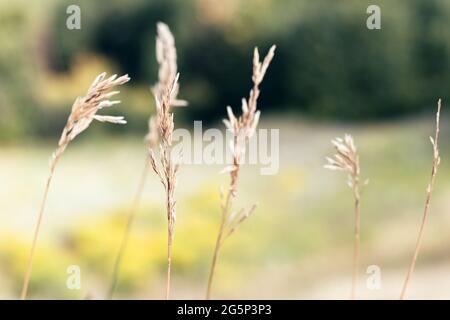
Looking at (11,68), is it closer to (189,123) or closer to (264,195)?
(189,123)

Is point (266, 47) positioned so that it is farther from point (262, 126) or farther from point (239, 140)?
point (239, 140)

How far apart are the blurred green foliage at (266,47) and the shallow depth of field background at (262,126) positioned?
1 cm

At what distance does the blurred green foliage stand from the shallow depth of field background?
0.04 ft

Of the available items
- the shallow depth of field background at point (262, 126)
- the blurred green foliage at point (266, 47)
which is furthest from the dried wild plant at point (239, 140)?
the blurred green foliage at point (266, 47)

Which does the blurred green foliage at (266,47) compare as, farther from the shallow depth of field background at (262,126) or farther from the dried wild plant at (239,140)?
the dried wild plant at (239,140)

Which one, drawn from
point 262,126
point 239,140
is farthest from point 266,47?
→ point 239,140

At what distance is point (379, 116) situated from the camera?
6.30 m

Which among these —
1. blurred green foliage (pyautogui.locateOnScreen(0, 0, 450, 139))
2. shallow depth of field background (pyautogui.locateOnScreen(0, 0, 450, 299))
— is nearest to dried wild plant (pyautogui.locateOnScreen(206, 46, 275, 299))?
shallow depth of field background (pyautogui.locateOnScreen(0, 0, 450, 299))

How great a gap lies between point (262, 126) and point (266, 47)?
68 cm

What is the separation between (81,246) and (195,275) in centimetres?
83

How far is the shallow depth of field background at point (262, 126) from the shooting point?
507 centimetres

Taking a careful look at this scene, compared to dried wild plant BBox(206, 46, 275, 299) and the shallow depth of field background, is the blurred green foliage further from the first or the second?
dried wild plant BBox(206, 46, 275, 299)

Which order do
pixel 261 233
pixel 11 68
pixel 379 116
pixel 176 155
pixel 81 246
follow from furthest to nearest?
pixel 379 116 < pixel 11 68 < pixel 261 233 < pixel 81 246 < pixel 176 155
